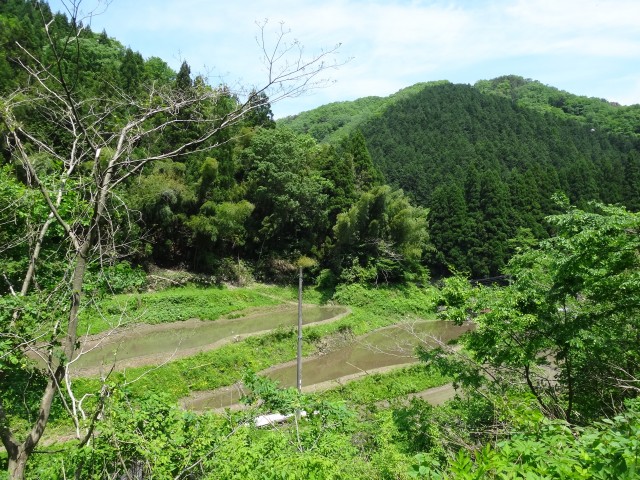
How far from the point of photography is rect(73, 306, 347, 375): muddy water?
16250 millimetres

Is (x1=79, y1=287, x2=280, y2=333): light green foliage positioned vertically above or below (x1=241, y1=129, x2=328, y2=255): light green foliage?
below

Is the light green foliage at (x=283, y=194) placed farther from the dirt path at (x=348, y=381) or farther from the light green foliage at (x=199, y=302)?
the dirt path at (x=348, y=381)

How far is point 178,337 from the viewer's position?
1983 centimetres

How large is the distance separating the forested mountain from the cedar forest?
0.32 metres

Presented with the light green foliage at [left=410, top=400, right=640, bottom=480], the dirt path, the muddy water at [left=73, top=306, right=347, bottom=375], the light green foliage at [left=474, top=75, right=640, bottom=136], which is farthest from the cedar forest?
the light green foliage at [left=474, top=75, right=640, bottom=136]

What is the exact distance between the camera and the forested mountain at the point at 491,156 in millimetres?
34719

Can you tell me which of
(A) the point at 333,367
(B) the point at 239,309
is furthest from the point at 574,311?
(B) the point at 239,309

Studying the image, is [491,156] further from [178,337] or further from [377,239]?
[178,337]

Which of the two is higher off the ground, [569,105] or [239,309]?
[569,105]

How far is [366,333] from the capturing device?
78.7 feet

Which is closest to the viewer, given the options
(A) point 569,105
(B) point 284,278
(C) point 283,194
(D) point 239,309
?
(D) point 239,309

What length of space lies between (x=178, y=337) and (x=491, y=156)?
145 feet

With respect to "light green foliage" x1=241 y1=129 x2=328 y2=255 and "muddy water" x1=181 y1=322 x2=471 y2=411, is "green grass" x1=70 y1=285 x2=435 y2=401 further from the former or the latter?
"light green foliage" x1=241 y1=129 x2=328 y2=255

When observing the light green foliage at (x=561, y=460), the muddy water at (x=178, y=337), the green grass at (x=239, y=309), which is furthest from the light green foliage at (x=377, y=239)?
the light green foliage at (x=561, y=460)
